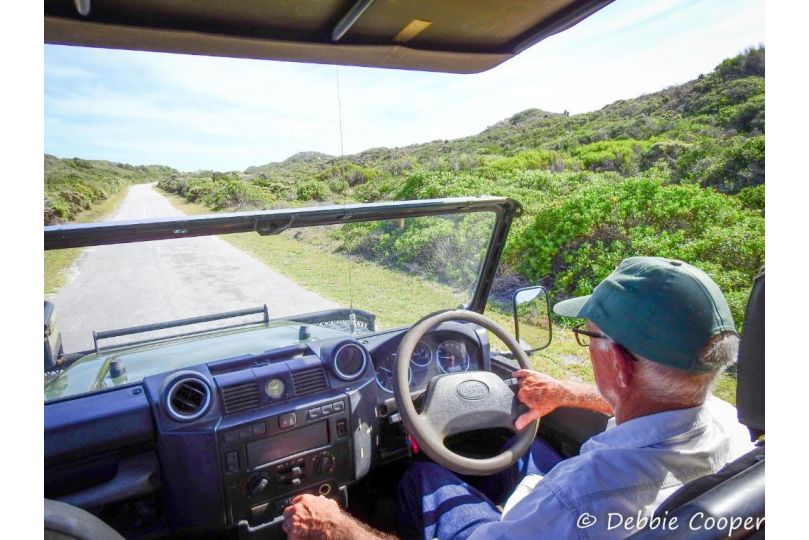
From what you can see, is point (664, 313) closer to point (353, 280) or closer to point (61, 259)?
point (353, 280)

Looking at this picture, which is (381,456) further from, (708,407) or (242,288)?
(708,407)

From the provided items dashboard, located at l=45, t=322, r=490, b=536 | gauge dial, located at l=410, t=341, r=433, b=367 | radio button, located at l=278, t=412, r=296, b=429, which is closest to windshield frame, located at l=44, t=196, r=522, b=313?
dashboard, located at l=45, t=322, r=490, b=536

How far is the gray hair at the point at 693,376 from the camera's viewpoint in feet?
Answer: 4.10

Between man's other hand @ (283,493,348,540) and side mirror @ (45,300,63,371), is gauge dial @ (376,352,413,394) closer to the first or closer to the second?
man's other hand @ (283,493,348,540)

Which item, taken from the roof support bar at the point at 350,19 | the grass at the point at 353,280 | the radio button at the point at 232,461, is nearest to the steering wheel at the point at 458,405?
the grass at the point at 353,280

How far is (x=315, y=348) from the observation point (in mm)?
2209

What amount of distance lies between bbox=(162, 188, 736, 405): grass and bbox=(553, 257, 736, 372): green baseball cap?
80 centimetres

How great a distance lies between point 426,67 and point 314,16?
0.88 m

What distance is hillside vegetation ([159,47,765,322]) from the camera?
12.2 feet

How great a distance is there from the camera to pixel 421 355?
240 cm

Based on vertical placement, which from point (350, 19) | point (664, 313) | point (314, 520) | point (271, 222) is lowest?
point (314, 520)

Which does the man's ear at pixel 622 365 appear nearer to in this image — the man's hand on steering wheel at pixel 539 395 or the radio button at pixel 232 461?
the man's hand on steering wheel at pixel 539 395

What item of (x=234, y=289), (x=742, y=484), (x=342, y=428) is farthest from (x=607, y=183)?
(x=742, y=484)

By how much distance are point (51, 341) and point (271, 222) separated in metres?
0.83
